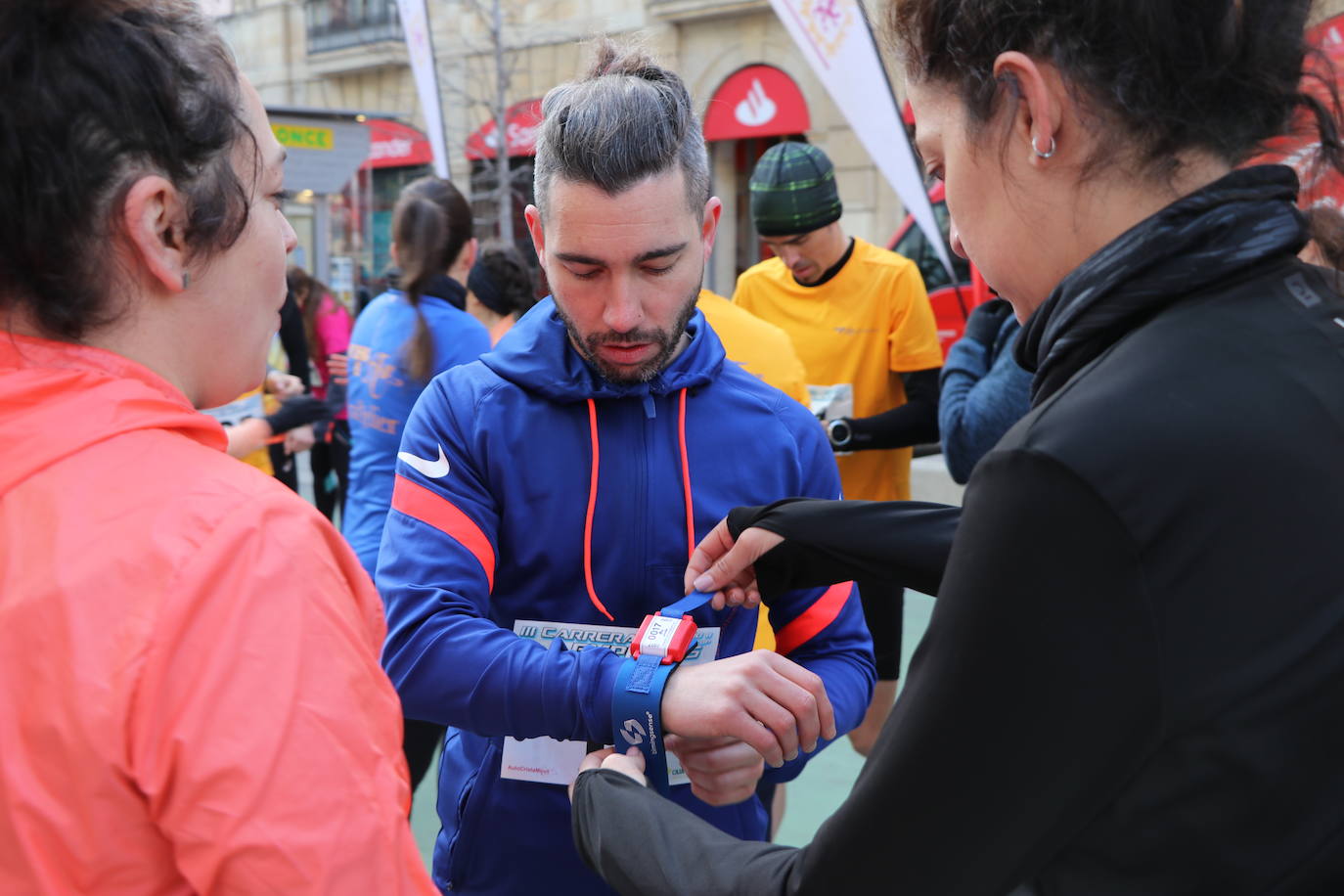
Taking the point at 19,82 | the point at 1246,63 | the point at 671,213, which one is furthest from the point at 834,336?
the point at 19,82

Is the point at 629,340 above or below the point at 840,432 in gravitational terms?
above

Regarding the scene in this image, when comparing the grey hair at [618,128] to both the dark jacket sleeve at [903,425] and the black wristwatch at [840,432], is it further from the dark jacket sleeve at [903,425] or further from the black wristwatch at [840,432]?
the dark jacket sleeve at [903,425]

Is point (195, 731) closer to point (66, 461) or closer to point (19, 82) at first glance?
point (66, 461)

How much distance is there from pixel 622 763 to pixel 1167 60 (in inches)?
35.6

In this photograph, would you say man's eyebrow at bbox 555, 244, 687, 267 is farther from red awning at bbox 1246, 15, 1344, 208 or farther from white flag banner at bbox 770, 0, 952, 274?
white flag banner at bbox 770, 0, 952, 274

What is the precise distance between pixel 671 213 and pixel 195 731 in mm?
1119

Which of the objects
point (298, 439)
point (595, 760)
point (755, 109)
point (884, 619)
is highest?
point (755, 109)

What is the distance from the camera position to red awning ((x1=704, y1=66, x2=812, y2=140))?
593 inches

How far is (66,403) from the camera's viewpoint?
892 mm

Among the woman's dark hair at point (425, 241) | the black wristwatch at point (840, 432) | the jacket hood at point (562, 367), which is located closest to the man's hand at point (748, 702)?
the jacket hood at point (562, 367)

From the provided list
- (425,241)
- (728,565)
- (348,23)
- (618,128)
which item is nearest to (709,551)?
(728,565)

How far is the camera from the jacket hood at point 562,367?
1.68 meters

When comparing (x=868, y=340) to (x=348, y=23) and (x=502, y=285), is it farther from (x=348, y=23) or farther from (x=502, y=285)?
(x=348, y=23)

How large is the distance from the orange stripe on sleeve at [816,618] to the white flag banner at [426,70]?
7.71 m
